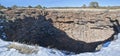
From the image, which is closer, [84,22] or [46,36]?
[84,22]

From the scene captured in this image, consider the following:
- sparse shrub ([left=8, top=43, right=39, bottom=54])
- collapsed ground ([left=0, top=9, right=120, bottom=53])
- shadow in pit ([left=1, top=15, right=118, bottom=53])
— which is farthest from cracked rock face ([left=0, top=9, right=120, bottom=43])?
sparse shrub ([left=8, top=43, right=39, bottom=54])

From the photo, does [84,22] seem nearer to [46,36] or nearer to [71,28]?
[71,28]

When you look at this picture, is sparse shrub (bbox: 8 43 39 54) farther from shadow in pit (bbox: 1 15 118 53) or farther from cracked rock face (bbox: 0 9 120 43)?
cracked rock face (bbox: 0 9 120 43)

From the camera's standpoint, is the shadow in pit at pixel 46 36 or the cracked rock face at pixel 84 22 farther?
the cracked rock face at pixel 84 22

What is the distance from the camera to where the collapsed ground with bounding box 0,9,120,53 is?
21473mm

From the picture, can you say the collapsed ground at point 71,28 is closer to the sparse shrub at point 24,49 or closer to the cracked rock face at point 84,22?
the cracked rock face at point 84,22

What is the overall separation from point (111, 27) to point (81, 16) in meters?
2.49

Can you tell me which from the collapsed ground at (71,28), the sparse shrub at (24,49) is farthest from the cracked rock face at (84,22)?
the sparse shrub at (24,49)

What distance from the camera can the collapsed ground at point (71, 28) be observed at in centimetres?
2147

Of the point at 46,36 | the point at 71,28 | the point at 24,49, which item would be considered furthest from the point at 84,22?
the point at 24,49

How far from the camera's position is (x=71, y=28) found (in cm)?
2255

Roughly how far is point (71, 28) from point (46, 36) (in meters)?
2.13

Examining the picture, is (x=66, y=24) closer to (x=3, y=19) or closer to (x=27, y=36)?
(x=27, y=36)

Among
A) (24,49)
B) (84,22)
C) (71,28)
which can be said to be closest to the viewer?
(24,49)
